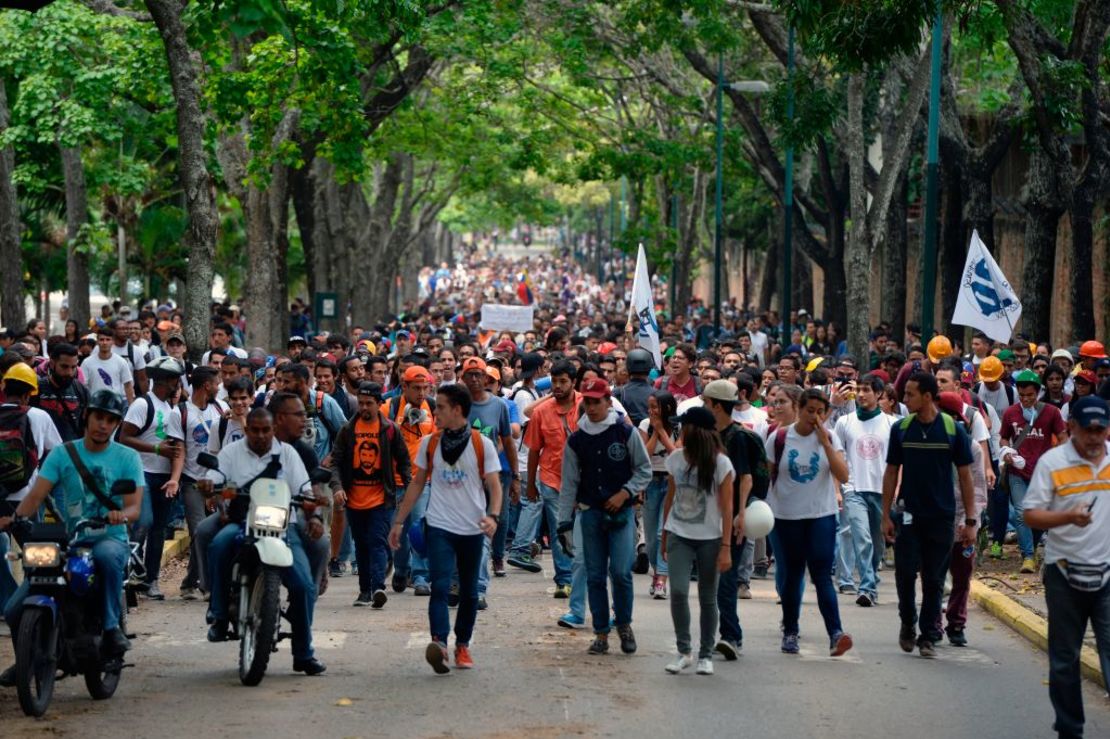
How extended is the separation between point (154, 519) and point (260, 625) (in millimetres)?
3765

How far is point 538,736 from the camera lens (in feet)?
29.1

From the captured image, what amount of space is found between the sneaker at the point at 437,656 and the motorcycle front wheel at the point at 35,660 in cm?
209

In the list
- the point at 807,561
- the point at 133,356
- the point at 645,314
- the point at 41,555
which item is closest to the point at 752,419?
the point at 807,561

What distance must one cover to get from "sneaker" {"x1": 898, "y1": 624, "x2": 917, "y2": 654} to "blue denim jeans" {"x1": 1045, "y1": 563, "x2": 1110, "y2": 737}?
2.70 m

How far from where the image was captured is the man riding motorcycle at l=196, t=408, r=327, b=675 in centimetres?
999

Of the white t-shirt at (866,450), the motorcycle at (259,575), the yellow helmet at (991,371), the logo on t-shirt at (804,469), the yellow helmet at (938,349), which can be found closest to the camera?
the motorcycle at (259,575)

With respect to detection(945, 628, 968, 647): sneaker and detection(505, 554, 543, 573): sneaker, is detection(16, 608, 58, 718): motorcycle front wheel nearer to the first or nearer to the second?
detection(945, 628, 968, 647): sneaker

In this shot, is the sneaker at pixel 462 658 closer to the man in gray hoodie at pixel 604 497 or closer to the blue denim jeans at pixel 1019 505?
the man in gray hoodie at pixel 604 497

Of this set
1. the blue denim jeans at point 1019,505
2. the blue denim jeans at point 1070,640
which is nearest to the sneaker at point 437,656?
the blue denim jeans at point 1070,640

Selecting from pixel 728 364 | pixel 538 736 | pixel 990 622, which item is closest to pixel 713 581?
pixel 538 736

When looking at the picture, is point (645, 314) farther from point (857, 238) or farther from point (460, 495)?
point (460, 495)

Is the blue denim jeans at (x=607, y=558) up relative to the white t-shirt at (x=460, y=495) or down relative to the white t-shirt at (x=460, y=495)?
down

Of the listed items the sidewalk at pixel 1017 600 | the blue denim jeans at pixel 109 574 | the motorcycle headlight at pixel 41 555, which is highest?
the motorcycle headlight at pixel 41 555

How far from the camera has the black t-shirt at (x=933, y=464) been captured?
436 inches
